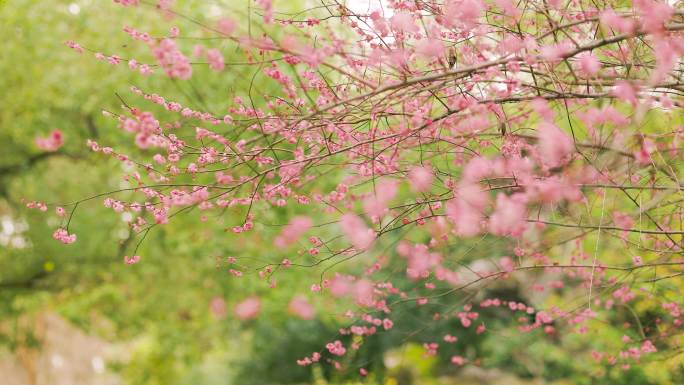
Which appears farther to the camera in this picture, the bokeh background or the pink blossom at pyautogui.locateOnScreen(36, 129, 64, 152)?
the bokeh background

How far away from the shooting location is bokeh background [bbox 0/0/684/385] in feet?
30.1

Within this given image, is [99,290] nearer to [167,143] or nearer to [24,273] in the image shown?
[24,273]

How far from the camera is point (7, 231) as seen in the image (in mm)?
10656

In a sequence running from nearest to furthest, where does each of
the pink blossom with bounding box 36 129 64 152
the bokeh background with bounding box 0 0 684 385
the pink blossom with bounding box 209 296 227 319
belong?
the pink blossom with bounding box 36 129 64 152 < the pink blossom with bounding box 209 296 227 319 < the bokeh background with bounding box 0 0 684 385

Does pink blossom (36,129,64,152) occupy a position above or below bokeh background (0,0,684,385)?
above

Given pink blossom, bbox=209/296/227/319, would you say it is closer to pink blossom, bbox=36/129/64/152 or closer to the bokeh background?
the bokeh background

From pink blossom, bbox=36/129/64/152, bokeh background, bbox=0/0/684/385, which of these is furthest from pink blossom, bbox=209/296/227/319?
pink blossom, bbox=36/129/64/152

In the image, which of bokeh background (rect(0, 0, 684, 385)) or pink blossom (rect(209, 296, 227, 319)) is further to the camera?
bokeh background (rect(0, 0, 684, 385))

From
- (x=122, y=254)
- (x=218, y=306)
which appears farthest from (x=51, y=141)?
(x=122, y=254)

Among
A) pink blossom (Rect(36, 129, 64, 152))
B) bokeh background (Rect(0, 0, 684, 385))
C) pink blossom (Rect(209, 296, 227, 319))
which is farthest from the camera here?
bokeh background (Rect(0, 0, 684, 385))

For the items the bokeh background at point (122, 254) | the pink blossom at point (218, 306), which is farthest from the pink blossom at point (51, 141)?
the bokeh background at point (122, 254)

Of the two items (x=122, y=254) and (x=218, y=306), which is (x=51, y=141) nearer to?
(x=218, y=306)

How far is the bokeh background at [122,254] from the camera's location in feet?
30.1

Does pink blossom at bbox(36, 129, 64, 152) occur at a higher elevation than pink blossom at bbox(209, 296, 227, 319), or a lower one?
higher
